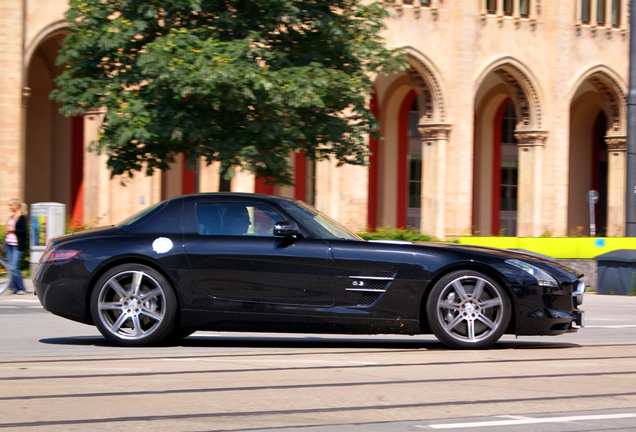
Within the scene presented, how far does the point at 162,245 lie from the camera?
25.9 feet

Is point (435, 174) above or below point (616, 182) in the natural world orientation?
below

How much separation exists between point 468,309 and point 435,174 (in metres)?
25.5

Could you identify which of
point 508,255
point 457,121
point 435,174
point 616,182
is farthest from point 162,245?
point 616,182

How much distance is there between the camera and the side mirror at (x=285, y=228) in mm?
7623

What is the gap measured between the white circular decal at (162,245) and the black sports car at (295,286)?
0.05 feet

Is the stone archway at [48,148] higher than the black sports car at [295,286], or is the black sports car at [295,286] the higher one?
the stone archway at [48,148]

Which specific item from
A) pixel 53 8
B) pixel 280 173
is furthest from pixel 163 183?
pixel 280 173

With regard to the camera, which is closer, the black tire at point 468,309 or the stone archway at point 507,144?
the black tire at point 468,309

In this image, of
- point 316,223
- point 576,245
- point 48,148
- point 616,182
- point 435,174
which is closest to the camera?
point 316,223

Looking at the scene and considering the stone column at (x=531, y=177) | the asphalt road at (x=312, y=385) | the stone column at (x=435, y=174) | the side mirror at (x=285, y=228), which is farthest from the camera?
the stone column at (x=531, y=177)

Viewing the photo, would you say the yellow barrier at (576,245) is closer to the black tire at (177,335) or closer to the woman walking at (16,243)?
the woman walking at (16,243)

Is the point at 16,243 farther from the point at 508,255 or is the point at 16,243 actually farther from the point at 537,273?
the point at 537,273

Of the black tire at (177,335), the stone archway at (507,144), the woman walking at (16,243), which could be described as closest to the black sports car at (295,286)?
the black tire at (177,335)

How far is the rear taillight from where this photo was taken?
26.0 ft
